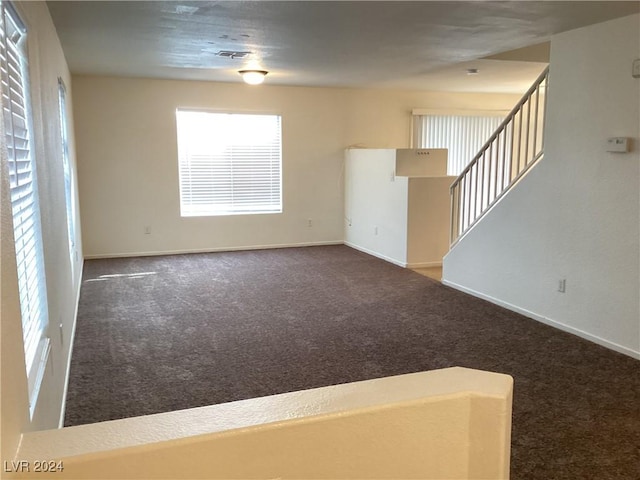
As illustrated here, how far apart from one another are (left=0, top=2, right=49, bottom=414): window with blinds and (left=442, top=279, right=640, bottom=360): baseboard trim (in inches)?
144

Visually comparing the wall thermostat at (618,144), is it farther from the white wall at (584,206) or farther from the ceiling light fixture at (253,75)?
the ceiling light fixture at (253,75)

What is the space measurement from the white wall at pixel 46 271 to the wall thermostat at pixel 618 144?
143 inches

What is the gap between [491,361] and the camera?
359 cm

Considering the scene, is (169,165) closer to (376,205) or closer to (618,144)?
(376,205)

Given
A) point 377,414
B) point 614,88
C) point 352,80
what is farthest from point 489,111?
point 377,414

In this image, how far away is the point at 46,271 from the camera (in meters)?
2.45

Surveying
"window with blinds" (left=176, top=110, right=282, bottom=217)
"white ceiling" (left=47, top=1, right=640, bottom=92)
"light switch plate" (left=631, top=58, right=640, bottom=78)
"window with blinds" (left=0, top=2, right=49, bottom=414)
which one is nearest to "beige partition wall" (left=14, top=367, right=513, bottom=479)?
"window with blinds" (left=0, top=2, right=49, bottom=414)

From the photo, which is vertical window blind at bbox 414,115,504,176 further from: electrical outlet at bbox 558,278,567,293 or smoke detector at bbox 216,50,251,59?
electrical outlet at bbox 558,278,567,293

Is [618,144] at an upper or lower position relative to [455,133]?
lower

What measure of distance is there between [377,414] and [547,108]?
383cm

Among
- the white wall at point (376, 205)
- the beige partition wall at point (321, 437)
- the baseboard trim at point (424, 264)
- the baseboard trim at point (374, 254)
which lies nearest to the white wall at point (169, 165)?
the white wall at point (376, 205)

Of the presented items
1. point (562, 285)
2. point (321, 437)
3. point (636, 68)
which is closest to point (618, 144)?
point (636, 68)

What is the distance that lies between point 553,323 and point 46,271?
377 centimetres

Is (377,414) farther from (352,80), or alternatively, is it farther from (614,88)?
(352,80)
